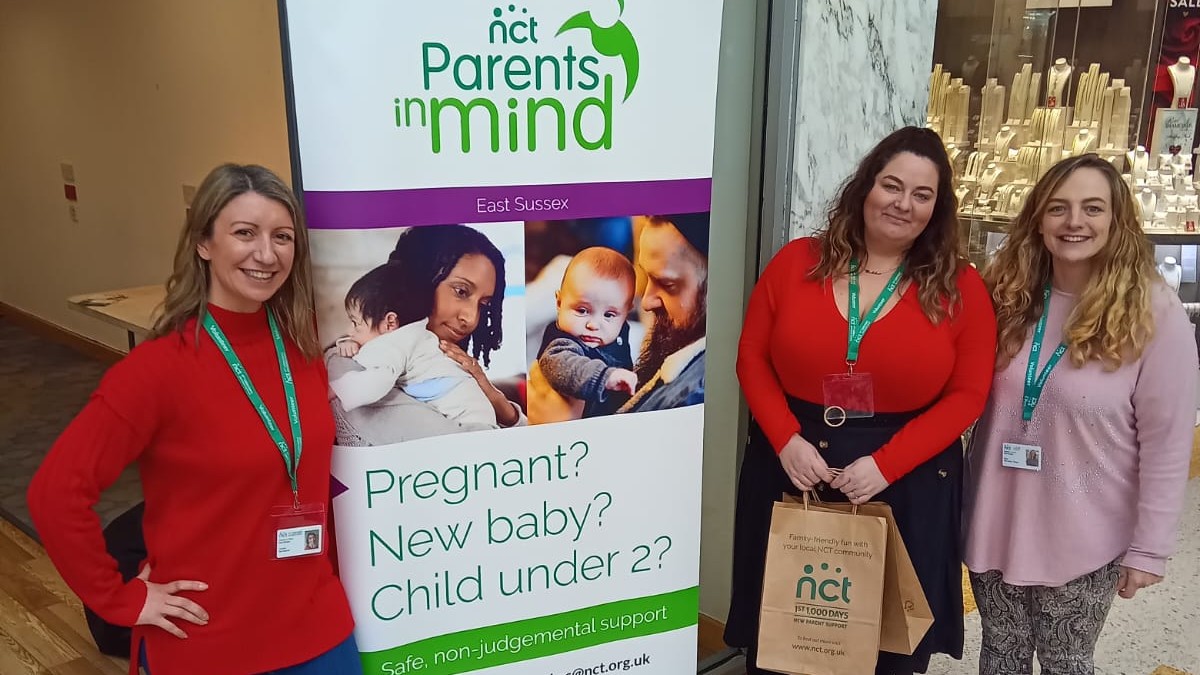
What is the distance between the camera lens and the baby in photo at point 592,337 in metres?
1.75

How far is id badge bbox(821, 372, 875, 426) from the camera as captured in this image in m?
1.82

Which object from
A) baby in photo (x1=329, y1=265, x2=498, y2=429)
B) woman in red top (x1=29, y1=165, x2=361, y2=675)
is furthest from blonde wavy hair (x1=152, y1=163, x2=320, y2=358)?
baby in photo (x1=329, y1=265, x2=498, y2=429)

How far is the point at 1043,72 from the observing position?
4.23 m

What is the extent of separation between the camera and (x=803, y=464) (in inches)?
72.8

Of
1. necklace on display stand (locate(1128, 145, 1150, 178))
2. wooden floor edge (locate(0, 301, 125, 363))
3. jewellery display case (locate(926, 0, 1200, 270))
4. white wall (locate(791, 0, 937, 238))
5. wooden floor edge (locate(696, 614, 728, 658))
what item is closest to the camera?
white wall (locate(791, 0, 937, 238))

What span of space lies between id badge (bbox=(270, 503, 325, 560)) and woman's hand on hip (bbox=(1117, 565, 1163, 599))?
1555 millimetres

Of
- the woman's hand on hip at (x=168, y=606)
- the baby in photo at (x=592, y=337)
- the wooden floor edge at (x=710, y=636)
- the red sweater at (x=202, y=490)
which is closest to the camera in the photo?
the red sweater at (x=202, y=490)

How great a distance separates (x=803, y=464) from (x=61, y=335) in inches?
236

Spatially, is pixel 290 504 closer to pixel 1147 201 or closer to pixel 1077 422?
pixel 1077 422

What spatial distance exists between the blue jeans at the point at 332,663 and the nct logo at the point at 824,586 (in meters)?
0.91

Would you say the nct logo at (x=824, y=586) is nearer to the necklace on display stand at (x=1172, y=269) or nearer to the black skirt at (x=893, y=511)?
the black skirt at (x=893, y=511)

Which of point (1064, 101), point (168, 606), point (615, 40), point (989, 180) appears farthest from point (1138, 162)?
point (168, 606)

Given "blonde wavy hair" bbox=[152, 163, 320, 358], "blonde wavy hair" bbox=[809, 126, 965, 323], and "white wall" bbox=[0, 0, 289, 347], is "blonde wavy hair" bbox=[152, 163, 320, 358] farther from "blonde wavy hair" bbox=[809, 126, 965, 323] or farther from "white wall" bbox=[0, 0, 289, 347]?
"white wall" bbox=[0, 0, 289, 347]

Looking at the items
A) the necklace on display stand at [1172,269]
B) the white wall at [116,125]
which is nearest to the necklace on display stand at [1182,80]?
the necklace on display stand at [1172,269]
